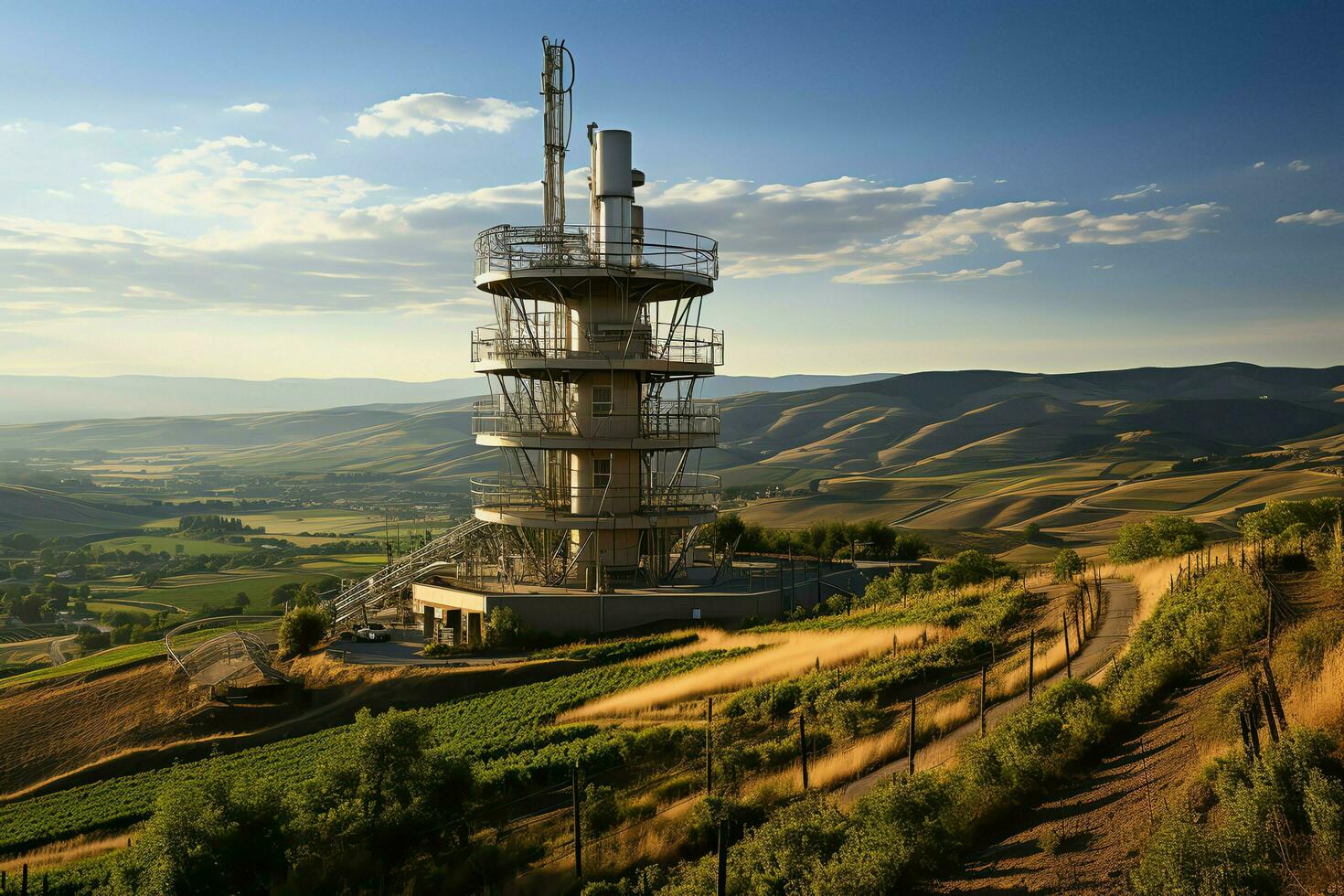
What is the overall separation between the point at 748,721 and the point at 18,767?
28.1m

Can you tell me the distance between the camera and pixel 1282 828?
1052cm

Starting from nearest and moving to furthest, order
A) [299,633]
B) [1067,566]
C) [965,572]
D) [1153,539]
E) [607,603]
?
[607,603], [299,633], [1067,566], [965,572], [1153,539]

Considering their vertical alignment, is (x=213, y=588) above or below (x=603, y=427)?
below

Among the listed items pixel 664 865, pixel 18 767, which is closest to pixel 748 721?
pixel 664 865

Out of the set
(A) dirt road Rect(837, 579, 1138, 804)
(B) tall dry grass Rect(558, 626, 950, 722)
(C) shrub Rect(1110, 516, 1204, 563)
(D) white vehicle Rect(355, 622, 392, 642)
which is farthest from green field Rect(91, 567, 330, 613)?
(A) dirt road Rect(837, 579, 1138, 804)

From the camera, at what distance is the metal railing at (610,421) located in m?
42.1

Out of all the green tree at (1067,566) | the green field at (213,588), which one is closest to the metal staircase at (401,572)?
the green tree at (1067,566)

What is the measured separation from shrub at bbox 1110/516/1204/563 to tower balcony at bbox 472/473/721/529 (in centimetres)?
Answer: 1860

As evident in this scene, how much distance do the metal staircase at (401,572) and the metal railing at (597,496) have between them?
97.1 inches

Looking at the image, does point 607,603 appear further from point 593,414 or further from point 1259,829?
point 1259,829

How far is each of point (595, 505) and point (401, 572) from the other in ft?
38.8

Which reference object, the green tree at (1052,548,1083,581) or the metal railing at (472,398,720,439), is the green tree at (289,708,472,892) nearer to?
the metal railing at (472,398,720,439)

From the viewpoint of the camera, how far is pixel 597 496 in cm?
4238

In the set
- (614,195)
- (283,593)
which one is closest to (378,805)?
(614,195)
